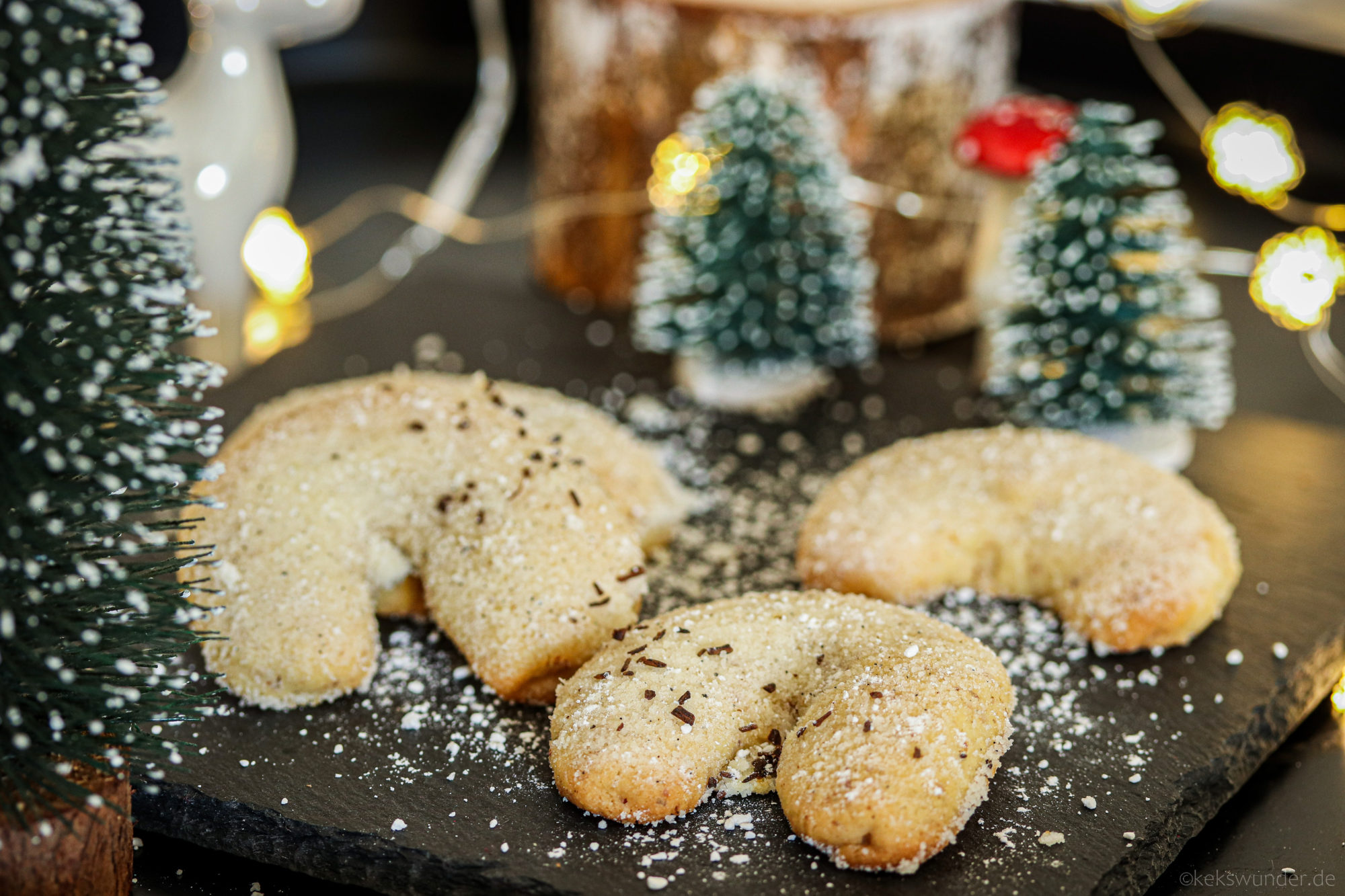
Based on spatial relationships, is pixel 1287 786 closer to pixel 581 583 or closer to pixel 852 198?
pixel 581 583

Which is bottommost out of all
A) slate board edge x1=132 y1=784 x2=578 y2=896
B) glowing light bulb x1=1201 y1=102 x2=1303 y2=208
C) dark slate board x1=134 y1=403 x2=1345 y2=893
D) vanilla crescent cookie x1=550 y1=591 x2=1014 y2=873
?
slate board edge x1=132 y1=784 x2=578 y2=896

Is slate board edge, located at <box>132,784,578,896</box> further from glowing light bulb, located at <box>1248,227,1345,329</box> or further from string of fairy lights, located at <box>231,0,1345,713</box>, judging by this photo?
glowing light bulb, located at <box>1248,227,1345,329</box>

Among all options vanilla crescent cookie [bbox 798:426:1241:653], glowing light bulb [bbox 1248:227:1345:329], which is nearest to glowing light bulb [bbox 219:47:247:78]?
vanilla crescent cookie [bbox 798:426:1241:653]

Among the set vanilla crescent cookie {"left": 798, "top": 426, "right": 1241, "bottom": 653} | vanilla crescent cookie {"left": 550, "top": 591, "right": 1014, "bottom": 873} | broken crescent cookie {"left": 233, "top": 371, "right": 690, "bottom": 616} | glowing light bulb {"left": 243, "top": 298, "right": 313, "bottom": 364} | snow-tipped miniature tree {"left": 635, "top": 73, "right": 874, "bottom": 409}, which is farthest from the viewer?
glowing light bulb {"left": 243, "top": 298, "right": 313, "bottom": 364}

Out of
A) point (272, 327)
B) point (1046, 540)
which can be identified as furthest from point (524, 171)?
point (1046, 540)

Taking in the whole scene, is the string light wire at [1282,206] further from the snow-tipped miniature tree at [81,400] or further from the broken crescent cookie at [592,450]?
the snow-tipped miniature tree at [81,400]

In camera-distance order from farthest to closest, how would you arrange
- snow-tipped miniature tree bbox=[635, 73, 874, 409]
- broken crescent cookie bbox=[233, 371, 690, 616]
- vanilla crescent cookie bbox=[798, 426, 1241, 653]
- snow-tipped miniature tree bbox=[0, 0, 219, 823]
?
1. snow-tipped miniature tree bbox=[635, 73, 874, 409]
2. broken crescent cookie bbox=[233, 371, 690, 616]
3. vanilla crescent cookie bbox=[798, 426, 1241, 653]
4. snow-tipped miniature tree bbox=[0, 0, 219, 823]

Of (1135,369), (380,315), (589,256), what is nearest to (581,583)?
(1135,369)

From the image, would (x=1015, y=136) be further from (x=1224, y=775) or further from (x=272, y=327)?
A: (x=272, y=327)
